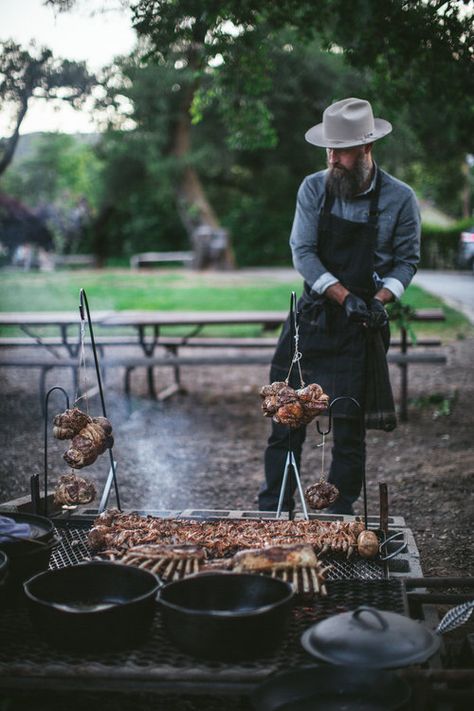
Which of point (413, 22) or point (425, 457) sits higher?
point (413, 22)

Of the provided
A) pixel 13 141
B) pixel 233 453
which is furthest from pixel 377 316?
pixel 13 141

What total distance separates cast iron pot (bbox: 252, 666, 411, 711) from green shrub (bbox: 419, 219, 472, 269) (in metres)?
29.7

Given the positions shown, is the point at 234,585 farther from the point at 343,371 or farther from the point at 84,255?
the point at 84,255

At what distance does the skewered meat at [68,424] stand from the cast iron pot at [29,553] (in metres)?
0.40

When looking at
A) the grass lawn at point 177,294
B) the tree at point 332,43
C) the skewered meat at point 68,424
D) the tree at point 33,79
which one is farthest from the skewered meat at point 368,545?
the grass lawn at point 177,294

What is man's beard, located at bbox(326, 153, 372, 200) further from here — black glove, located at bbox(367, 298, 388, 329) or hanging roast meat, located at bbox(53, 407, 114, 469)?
hanging roast meat, located at bbox(53, 407, 114, 469)

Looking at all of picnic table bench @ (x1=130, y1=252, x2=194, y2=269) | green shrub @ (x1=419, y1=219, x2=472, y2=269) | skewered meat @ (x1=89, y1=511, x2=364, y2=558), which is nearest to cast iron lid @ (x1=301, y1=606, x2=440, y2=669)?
skewered meat @ (x1=89, y1=511, x2=364, y2=558)

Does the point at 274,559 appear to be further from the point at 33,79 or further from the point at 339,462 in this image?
the point at 33,79

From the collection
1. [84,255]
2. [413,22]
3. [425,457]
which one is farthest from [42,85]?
[84,255]

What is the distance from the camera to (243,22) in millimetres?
5602

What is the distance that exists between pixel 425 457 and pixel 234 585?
170 inches

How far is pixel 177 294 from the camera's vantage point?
20.3m

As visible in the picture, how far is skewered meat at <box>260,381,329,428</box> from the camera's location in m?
3.54

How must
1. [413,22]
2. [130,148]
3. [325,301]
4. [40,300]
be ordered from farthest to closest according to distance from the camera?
1. [130,148]
2. [40,300]
3. [413,22]
4. [325,301]
